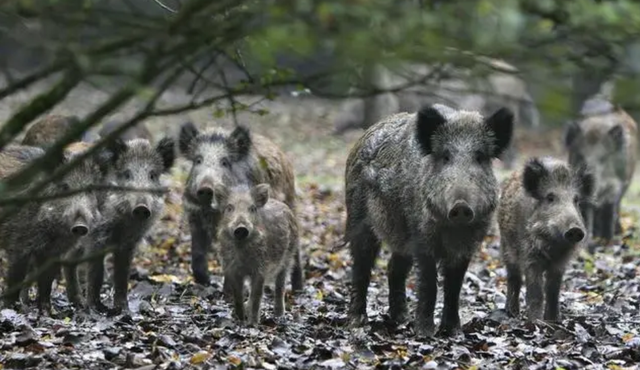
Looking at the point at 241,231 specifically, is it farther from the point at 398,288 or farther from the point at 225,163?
the point at 225,163

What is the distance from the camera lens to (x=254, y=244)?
8.27 metres

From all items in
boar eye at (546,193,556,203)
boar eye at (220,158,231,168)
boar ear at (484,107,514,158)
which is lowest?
boar eye at (546,193,556,203)

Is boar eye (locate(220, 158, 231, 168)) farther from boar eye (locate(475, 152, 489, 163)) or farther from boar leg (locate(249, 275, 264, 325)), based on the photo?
boar eye (locate(475, 152, 489, 163))

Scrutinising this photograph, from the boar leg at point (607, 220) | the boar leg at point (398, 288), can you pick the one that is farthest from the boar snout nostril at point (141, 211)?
the boar leg at point (607, 220)

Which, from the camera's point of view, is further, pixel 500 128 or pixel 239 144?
pixel 239 144

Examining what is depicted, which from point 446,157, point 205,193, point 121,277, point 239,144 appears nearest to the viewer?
point 446,157

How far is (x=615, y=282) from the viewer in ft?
36.4

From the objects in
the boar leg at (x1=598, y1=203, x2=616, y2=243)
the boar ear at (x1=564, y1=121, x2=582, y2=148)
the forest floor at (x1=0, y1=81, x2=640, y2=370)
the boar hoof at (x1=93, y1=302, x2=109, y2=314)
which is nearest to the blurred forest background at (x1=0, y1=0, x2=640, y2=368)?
the forest floor at (x1=0, y1=81, x2=640, y2=370)

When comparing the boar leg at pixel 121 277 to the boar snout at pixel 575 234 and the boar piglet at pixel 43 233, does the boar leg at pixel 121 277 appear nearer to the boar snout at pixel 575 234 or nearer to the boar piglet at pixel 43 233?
the boar piglet at pixel 43 233

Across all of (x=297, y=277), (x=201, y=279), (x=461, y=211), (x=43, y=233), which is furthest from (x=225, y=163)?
(x=461, y=211)

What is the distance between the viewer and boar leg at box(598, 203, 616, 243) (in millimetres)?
14748

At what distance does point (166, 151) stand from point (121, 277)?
51.7 inches

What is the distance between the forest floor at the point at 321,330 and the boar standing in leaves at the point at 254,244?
9.0 inches

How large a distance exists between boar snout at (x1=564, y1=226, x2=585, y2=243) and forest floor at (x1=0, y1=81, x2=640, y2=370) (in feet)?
2.01
